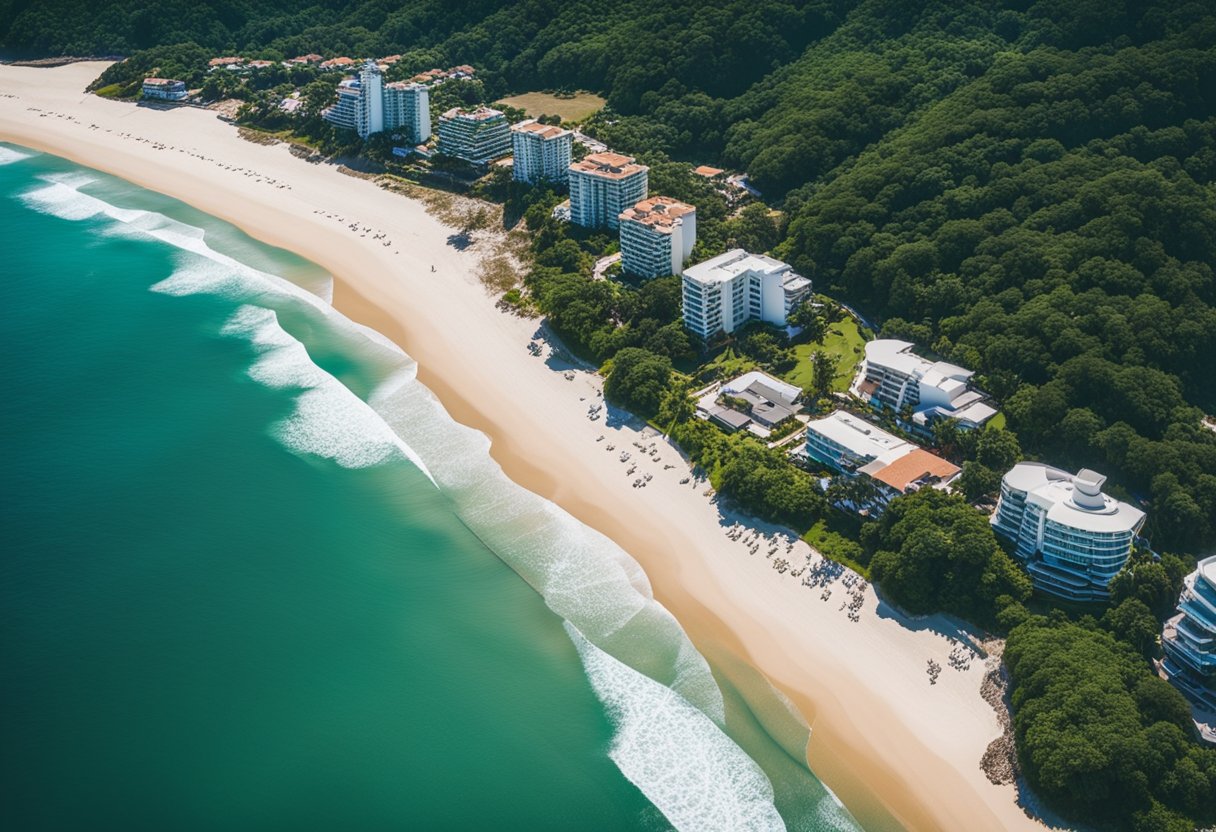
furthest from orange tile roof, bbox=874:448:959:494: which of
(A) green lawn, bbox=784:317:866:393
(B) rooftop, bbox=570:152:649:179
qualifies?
(B) rooftop, bbox=570:152:649:179

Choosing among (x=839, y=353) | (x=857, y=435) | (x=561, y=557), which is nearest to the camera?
(x=561, y=557)

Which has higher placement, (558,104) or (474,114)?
(474,114)

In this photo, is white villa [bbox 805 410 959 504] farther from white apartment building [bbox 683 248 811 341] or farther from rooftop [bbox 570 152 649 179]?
rooftop [bbox 570 152 649 179]

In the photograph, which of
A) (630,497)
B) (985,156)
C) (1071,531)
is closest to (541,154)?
(985,156)

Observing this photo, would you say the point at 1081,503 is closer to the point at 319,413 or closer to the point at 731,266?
the point at 731,266

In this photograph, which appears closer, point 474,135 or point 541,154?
point 541,154

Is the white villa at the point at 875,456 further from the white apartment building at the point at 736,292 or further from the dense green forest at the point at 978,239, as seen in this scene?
the white apartment building at the point at 736,292

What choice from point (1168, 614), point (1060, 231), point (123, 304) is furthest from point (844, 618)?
point (123, 304)
